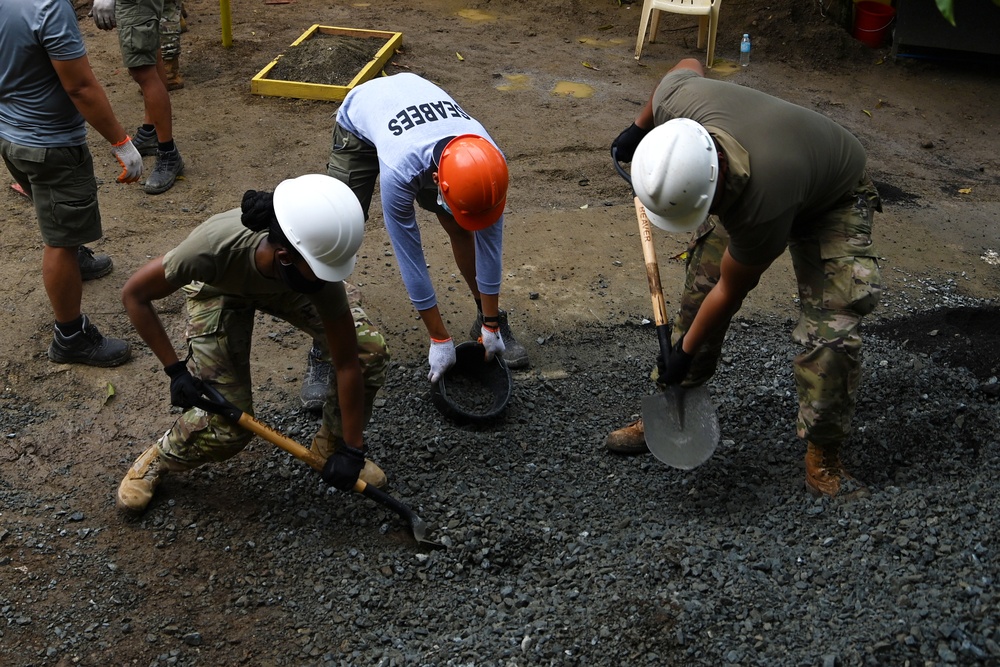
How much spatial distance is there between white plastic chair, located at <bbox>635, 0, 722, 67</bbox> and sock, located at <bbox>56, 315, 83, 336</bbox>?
5.51m

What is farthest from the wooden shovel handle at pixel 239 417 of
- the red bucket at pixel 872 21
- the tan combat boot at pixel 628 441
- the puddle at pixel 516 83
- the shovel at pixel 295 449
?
the red bucket at pixel 872 21

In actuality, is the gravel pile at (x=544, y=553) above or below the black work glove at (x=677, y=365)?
below

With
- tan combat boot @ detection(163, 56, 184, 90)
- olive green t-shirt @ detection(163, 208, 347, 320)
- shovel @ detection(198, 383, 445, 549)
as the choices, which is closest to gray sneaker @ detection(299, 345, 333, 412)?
shovel @ detection(198, 383, 445, 549)

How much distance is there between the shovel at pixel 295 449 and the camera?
300cm

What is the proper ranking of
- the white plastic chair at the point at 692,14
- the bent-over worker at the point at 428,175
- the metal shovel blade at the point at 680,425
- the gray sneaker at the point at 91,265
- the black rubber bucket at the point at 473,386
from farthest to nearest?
the white plastic chair at the point at 692,14 → the gray sneaker at the point at 91,265 → the black rubber bucket at the point at 473,386 → the metal shovel blade at the point at 680,425 → the bent-over worker at the point at 428,175

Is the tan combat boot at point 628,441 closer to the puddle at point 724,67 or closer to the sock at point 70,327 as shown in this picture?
the sock at point 70,327

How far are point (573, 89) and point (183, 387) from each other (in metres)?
5.05

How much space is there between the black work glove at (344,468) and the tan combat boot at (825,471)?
166cm

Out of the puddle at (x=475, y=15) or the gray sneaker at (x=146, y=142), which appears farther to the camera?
the puddle at (x=475, y=15)

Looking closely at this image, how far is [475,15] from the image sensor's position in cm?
874

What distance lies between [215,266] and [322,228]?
1.42 ft

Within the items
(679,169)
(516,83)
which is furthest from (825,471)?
(516,83)

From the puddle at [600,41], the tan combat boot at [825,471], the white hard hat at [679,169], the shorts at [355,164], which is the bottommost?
the puddle at [600,41]

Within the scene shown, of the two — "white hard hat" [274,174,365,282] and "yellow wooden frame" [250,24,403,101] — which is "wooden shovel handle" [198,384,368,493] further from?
"yellow wooden frame" [250,24,403,101]
